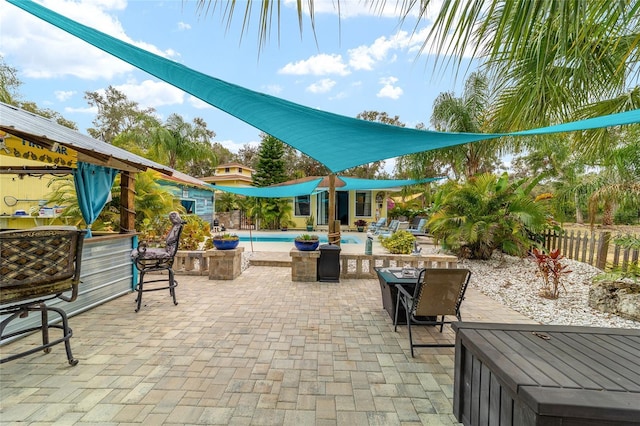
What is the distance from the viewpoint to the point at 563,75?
2.75 m

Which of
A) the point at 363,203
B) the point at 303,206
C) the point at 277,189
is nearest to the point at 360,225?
the point at 363,203

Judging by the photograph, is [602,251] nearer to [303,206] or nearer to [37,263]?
[37,263]

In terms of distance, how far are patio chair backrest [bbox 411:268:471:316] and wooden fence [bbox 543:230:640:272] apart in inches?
126

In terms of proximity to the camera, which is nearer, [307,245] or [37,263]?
[37,263]

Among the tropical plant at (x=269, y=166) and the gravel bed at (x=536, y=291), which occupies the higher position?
the tropical plant at (x=269, y=166)

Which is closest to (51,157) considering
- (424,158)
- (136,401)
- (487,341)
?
(136,401)

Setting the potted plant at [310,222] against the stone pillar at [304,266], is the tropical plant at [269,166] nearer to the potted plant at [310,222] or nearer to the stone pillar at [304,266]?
the potted plant at [310,222]

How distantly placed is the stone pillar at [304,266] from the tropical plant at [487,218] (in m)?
3.28

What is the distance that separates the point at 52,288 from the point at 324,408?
2330 mm

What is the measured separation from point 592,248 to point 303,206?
11.7 metres

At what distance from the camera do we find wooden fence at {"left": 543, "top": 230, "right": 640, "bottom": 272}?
184 inches

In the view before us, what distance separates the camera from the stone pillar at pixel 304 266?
5316 millimetres

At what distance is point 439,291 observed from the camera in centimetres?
276

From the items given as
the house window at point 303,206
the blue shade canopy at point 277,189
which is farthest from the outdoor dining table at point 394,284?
the house window at point 303,206
